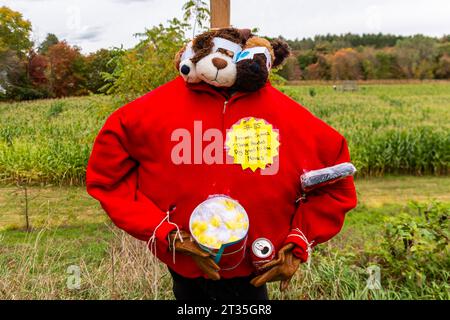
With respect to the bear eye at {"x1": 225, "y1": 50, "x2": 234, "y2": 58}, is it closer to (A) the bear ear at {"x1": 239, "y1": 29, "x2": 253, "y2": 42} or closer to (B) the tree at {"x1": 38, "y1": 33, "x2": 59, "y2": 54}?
(A) the bear ear at {"x1": 239, "y1": 29, "x2": 253, "y2": 42}

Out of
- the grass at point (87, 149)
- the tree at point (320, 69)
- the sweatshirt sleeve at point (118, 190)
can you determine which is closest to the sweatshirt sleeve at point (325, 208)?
the sweatshirt sleeve at point (118, 190)

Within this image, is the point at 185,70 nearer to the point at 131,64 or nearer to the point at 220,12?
the point at 220,12

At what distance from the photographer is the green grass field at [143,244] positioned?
311 centimetres

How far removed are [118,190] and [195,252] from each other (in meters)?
0.36

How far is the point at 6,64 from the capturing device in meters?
11.7

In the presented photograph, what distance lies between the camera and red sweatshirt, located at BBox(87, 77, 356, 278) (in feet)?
5.81

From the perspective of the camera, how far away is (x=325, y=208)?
1.85 metres

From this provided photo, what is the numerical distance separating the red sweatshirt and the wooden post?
89 cm

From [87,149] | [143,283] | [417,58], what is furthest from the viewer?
[417,58]

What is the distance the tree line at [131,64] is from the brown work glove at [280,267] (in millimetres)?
902

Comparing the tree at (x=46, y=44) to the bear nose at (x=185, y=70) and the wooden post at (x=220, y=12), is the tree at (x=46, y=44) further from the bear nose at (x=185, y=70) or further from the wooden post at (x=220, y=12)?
the bear nose at (x=185, y=70)

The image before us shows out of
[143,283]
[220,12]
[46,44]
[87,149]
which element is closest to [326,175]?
[220,12]

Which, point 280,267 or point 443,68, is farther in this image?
point 443,68

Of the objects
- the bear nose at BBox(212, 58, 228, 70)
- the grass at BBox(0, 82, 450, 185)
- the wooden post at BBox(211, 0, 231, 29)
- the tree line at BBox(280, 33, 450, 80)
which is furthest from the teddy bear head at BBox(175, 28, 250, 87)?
the tree line at BBox(280, 33, 450, 80)
